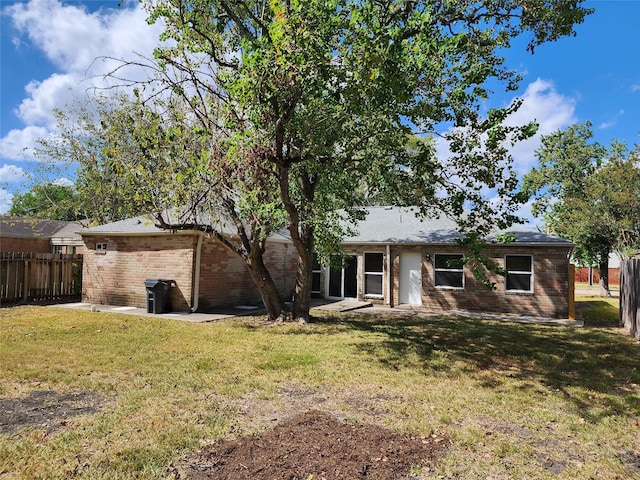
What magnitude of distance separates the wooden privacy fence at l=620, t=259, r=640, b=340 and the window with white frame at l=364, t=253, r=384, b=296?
26.1 ft

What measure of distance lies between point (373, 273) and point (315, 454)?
13.8 m

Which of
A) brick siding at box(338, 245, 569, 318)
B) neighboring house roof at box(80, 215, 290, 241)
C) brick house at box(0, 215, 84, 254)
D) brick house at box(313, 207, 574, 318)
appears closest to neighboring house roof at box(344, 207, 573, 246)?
brick house at box(313, 207, 574, 318)

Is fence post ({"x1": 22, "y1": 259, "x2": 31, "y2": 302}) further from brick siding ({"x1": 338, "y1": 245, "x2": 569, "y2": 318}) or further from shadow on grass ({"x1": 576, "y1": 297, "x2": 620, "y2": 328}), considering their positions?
shadow on grass ({"x1": 576, "y1": 297, "x2": 620, "y2": 328})

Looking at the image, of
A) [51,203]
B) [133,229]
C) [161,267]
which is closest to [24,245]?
[51,203]

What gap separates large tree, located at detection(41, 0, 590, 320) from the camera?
21.5ft

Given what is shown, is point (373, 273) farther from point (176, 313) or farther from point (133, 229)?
point (133, 229)

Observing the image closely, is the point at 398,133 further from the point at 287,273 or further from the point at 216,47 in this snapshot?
the point at 287,273

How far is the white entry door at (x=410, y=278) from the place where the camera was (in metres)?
16.3

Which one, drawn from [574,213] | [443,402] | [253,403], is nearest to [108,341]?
[253,403]

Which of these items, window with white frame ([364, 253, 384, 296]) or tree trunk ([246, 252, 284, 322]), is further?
window with white frame ([364, 253, 384, 296])

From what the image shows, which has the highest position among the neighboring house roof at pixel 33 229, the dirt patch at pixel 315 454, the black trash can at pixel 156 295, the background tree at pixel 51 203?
the background tree at pixel 51 203

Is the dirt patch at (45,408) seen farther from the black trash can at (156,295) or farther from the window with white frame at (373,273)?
the window with white frame at (373,273)

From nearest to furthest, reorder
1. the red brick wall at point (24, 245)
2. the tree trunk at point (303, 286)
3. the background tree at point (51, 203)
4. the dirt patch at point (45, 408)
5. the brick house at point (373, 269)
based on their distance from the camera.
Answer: the dirt patch at point (45, 408) < the tree trunk at point (303, 286) < the brick house at point (373, 269) < the background tree at point (51, 203) < the red brick wall at point (24, 245)

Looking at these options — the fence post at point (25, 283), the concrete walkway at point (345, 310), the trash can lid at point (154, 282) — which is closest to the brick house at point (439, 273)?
the concrete walkway at point (345, 310)
